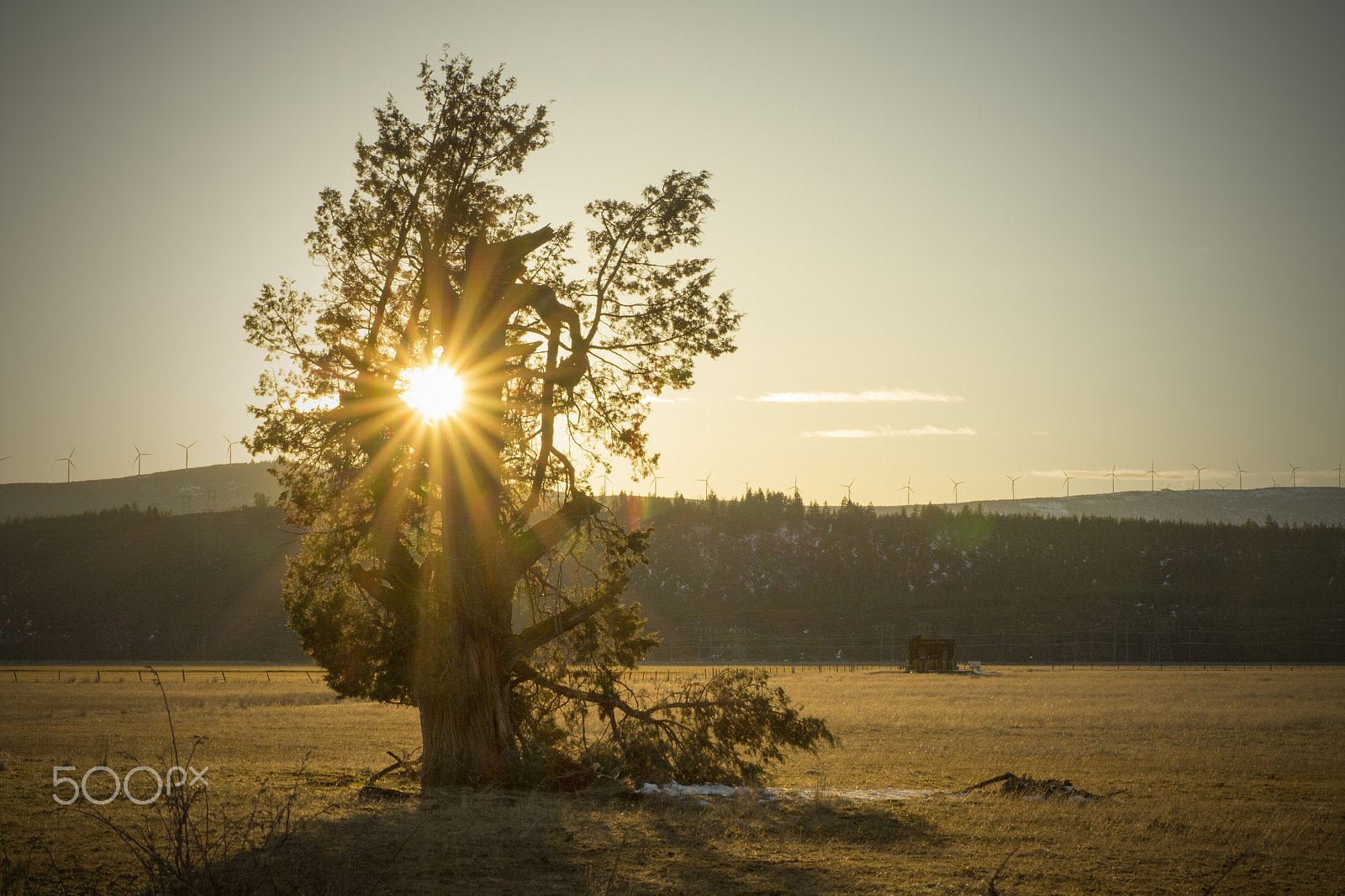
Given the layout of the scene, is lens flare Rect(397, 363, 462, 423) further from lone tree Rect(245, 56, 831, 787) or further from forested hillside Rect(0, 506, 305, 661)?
forested hillside Rect(0, 506, 305, 661)

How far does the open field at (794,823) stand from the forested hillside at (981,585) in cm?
7963

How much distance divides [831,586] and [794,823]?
136 meters

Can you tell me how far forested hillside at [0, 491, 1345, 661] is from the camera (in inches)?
4439

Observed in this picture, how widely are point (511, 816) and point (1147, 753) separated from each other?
686 inches

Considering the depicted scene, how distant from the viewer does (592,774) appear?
1759cm

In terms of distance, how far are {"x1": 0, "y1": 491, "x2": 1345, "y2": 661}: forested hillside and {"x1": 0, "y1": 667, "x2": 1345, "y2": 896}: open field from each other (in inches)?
3103

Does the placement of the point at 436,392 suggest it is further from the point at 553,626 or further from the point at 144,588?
the point at 144,588

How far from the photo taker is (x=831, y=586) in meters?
147

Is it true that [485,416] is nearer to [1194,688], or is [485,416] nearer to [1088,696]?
[1088,696]

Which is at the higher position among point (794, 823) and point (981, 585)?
point (794, 823)

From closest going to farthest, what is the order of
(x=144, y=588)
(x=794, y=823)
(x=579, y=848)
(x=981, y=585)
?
1. (x=579, y=848)
2. (x=794, y=823)
3. (x=144, y=588)
4. (x=981, y=585)

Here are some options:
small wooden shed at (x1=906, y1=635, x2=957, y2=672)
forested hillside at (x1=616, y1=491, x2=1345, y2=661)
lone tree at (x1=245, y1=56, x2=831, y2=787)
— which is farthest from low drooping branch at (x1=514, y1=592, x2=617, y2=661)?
forested hillside at (x1=616, y1=491, x2=1345, y2=661)

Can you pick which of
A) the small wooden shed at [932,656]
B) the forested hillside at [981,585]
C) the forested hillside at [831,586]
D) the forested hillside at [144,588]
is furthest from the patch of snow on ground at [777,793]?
the forested hillside at [144,588]

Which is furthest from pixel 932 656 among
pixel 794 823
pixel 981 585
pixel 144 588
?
pixel 144 588
